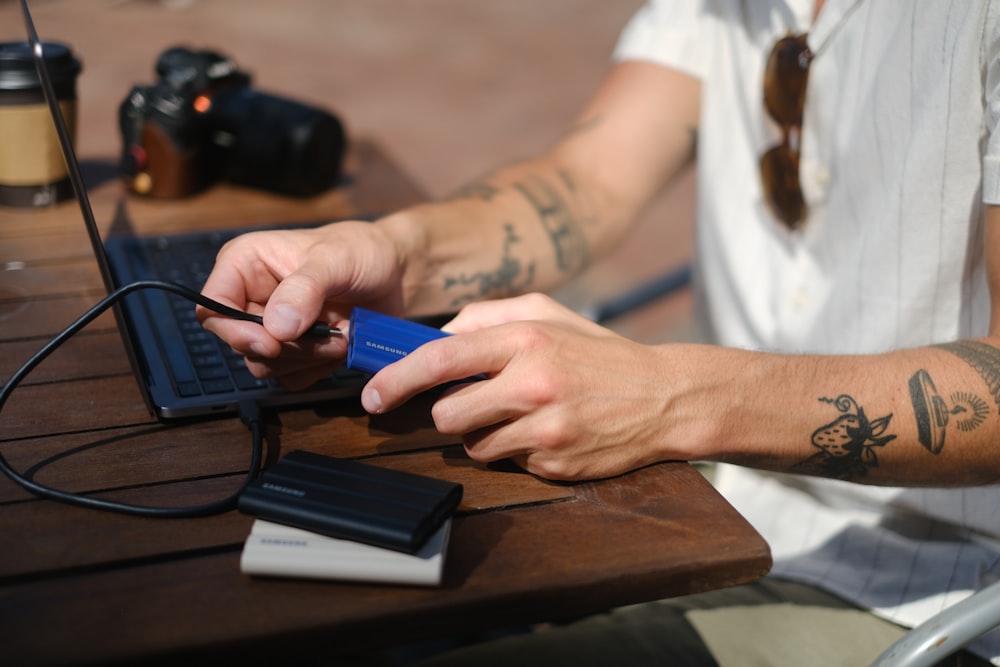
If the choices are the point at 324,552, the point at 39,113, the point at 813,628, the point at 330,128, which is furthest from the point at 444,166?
the point at 324,552

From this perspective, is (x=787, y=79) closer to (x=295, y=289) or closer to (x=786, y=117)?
(x=786, y=117)

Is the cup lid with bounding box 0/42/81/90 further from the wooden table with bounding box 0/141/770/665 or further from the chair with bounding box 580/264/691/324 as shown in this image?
the chair with bounding box 580/264/691/324

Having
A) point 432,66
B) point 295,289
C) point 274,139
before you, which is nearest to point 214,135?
point 274,139

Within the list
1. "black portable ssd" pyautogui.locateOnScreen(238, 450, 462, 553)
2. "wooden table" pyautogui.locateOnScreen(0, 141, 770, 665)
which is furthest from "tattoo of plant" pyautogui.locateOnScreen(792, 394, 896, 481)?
"black portable ssd" pyautogui.locateOnScreen(238, 450, 462, 553)

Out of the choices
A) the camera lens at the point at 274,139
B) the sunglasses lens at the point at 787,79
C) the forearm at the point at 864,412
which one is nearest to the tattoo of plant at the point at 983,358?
the forearm at the point at 864,412

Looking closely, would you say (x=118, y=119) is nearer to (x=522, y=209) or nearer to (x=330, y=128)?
(x=330, y=128)

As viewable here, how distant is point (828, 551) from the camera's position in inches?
47.9

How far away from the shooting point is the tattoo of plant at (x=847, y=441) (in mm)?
943

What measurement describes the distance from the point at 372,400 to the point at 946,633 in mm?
531

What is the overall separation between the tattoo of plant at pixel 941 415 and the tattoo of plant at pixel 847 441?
0.03 meters

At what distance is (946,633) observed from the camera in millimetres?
832

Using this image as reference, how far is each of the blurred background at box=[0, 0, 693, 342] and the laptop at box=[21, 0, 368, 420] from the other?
227 centimetres

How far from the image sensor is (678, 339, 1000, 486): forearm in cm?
93

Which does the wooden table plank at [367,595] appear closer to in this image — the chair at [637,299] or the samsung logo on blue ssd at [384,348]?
the samsung logo on blue ssd at [384,348]
